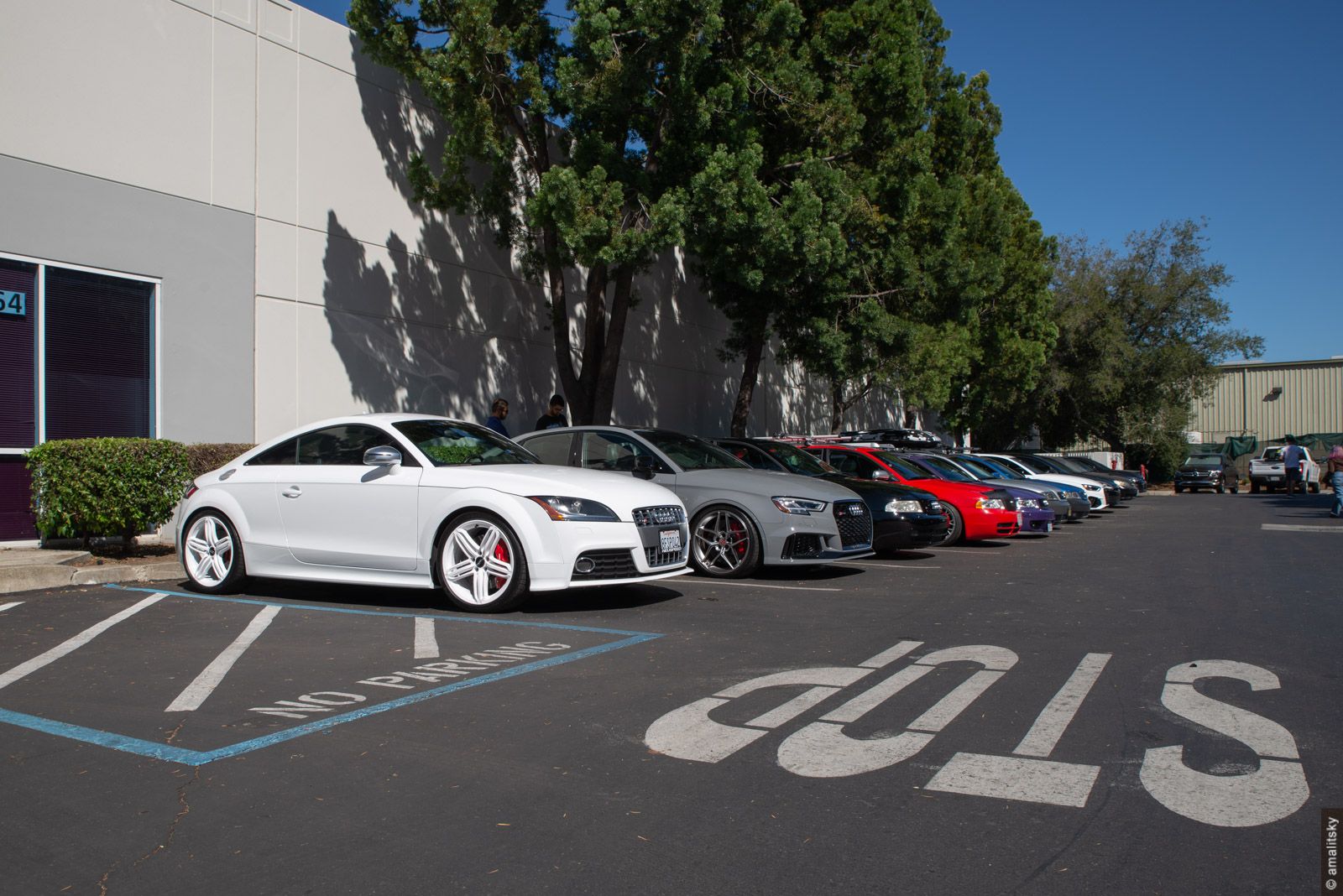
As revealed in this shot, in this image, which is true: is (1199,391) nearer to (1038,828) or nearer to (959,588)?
(959,588)

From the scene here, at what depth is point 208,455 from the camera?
12.6 m

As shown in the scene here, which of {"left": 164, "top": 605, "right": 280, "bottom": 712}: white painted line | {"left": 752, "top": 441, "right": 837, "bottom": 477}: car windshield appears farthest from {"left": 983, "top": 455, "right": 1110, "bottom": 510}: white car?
{"left": 164, "top": 605, "right": 280, "bottom": 712}: white painted line

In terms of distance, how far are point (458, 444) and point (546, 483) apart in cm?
117

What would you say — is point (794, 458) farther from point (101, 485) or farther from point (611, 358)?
point (101, 485)

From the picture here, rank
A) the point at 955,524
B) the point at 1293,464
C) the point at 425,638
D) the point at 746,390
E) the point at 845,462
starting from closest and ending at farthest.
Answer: the point at 425,638, the point at 955,524, the point at 845,462, the point at 746,390, the point at 1293,464

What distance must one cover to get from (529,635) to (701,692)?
2090 mm

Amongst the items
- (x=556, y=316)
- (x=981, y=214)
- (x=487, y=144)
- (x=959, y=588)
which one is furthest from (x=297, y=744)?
(x=981, y=214)

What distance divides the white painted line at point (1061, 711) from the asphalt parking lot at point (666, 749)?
0.07 feet

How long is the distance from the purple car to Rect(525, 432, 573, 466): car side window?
23.4ft

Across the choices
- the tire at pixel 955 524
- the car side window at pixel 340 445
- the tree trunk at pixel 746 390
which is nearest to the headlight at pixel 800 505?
the car side window at pixel 340 445

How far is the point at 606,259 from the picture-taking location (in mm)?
15641

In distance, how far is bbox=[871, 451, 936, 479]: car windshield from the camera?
51.9ft

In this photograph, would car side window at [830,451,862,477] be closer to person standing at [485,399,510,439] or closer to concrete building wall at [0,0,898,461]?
person standing at [485,399,510,439]

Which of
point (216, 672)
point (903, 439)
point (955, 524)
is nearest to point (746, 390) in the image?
point (903, 439)
